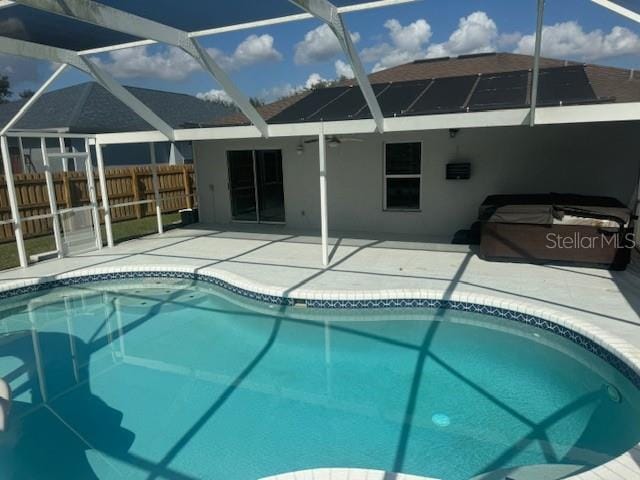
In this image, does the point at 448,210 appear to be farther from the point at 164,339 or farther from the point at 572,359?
the point at 164,339

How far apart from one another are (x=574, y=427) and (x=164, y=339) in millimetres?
5190

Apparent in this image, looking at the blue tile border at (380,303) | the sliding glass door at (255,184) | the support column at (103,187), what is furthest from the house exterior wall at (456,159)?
the blue tile border at (380,303)

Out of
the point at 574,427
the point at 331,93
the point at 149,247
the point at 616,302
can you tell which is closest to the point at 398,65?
the point at 331,93

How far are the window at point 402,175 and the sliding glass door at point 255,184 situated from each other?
3.45 m

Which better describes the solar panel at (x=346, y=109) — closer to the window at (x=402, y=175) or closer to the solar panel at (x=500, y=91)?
the window at (x=402, y=175)

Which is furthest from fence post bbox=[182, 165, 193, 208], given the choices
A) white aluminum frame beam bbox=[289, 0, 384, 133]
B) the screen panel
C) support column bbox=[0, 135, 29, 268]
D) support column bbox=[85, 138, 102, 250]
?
A: white aluminum frame beam bbox=[289, 0, 384, 133]

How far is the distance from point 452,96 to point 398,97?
1.25 m

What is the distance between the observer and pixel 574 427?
13.9ft

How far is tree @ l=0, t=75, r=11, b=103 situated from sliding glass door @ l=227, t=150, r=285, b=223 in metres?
52.9

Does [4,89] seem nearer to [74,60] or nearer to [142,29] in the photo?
[74,60]

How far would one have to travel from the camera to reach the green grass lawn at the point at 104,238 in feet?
33.1

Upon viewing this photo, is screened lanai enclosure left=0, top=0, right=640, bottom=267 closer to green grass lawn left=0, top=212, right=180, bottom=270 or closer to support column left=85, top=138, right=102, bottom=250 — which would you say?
support column left=85, top=138, right=102, bottom=250

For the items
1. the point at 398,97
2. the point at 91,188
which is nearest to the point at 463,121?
the point at 398,97

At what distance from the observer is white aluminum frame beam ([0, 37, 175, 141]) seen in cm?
683
